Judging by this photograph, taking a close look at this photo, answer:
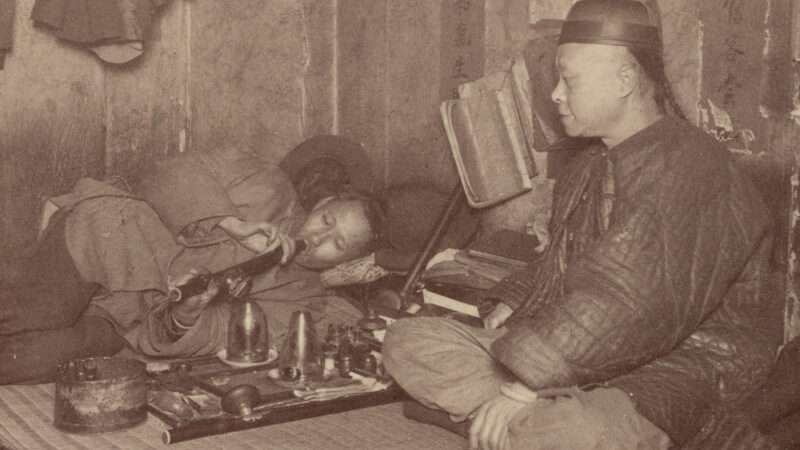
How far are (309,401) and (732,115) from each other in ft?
6.93

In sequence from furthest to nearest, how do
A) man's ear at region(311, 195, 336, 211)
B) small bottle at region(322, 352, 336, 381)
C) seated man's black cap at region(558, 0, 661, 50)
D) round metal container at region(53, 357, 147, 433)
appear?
man's ear at region(311, 195, 336, 211) < small bottle at region(322, 352, 336, 381) < round metal container at region(53, 357, 147, 433) < seated man's black cap at region(558, 0, 661, 50)

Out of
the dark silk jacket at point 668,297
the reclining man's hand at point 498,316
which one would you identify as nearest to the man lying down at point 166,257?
the reclining man's hand at point 498,316

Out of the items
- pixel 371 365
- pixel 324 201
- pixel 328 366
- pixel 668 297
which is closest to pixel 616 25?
pixel 668 297

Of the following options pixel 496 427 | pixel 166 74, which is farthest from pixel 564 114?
pixel 166 74

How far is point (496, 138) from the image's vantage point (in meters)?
5.29

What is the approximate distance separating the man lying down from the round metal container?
63 centimetres

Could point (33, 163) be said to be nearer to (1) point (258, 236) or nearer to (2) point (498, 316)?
(1) point (258, 236)

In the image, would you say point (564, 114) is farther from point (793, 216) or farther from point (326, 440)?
point (326, 440)

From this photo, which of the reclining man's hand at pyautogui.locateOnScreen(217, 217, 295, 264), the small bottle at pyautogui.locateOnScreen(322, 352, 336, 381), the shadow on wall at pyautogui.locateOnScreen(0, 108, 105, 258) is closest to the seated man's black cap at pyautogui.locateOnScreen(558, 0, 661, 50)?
the small bottle at pyautogui.locateOnScreen(322, 352, 336, 381)

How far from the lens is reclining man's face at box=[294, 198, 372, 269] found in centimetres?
542

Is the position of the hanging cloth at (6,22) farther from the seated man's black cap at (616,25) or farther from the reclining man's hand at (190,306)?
the seated man's black cap at (616,25)

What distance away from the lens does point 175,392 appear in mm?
Result: 4129

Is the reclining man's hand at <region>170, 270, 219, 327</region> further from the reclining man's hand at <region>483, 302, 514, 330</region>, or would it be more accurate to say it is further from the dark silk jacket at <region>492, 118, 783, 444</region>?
the dark silk jacket at <region>492, 118, 783, 444</region>

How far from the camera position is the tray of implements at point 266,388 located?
3.98 m
